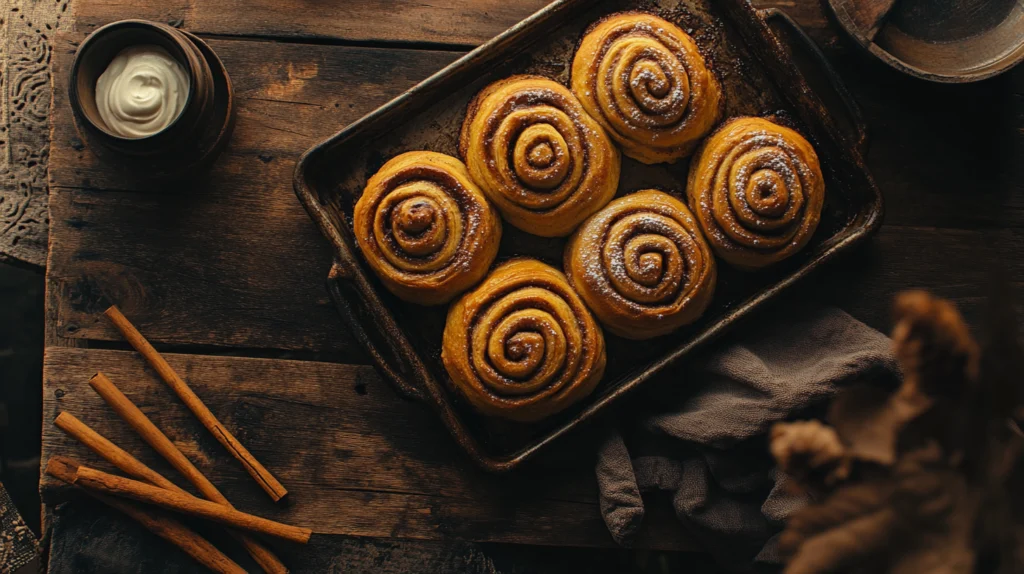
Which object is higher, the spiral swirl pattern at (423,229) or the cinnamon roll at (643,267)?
the spiral swirl pattern at (423,229)

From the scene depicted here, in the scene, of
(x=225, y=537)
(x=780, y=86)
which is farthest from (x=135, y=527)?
(x=780, y=86)

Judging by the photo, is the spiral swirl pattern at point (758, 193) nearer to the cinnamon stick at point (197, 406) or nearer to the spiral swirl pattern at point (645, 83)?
the spiral swirl pattern at point (645, 83)

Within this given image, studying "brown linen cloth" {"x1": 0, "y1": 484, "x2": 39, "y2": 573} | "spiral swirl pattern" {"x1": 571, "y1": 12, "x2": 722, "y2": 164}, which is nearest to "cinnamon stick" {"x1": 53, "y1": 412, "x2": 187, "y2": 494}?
"brown linen cloth" {"x1": 0, "y1": 484, "x2": 39, "y2": 573}

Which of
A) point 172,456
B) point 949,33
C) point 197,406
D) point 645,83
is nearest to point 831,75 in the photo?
point 949,33

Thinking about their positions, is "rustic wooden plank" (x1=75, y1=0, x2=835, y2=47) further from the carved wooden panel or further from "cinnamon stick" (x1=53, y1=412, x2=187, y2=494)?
"cinnamon stick" (x1=53, y1=412, x2=187, y2=494)

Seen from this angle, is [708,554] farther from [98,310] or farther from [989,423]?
[98,310]

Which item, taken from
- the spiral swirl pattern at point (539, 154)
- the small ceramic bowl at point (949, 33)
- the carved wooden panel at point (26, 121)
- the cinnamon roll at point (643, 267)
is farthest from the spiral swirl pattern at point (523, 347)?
the carved wooden panel at point (26, 121)
